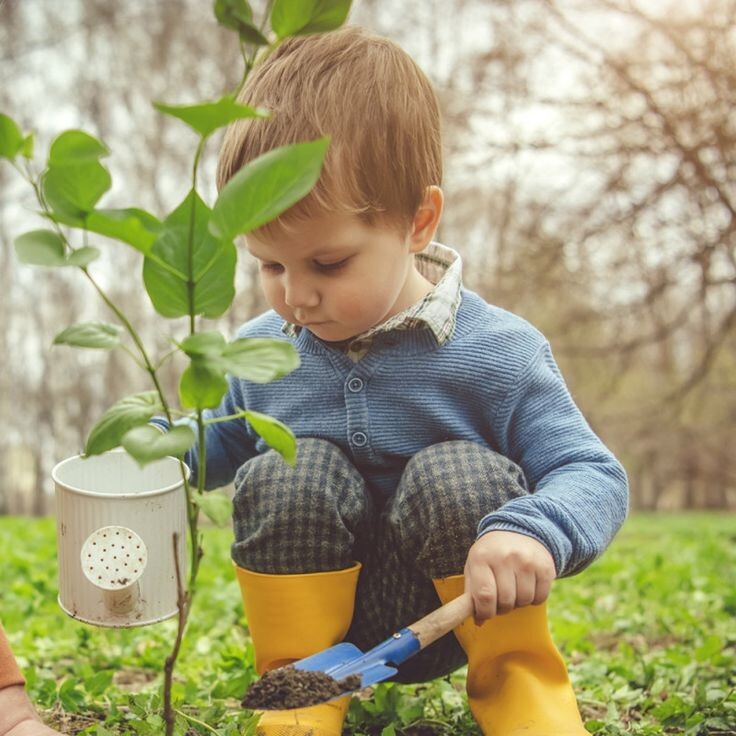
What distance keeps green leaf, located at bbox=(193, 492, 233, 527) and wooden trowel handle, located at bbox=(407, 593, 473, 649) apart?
0.37 metres

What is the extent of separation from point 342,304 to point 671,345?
10.5 m

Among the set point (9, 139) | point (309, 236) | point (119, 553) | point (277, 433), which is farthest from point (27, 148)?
point (119, 553)

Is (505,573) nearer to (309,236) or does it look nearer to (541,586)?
(541,586)

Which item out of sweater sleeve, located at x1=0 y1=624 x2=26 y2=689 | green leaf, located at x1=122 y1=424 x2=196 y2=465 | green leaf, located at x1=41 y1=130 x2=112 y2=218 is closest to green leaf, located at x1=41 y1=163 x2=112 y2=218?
green leaf, located at x1=41 y1=130 x2=112 y2=218

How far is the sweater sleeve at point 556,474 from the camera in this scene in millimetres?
1272

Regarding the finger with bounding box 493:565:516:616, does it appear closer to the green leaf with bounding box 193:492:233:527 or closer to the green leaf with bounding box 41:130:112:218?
the green leaf with bounding box 193:492:233:527

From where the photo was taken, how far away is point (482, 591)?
1214 mm

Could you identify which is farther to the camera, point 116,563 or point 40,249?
point 116,563

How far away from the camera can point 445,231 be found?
32.7ft

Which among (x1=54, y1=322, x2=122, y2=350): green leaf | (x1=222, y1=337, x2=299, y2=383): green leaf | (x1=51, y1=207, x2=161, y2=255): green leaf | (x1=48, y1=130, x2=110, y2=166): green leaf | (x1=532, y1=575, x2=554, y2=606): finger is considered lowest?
(x1=532, y1=575, x2=554, y2=606): finger

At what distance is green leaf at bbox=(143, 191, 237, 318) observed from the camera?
3.00 ft

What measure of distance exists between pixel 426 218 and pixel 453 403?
30cm

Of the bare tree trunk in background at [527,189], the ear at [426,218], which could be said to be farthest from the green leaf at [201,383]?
the bare tree trunk in background at [527,189]

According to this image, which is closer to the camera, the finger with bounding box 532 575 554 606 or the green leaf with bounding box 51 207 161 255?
the green leaf with bounding box 51 207 161 255
